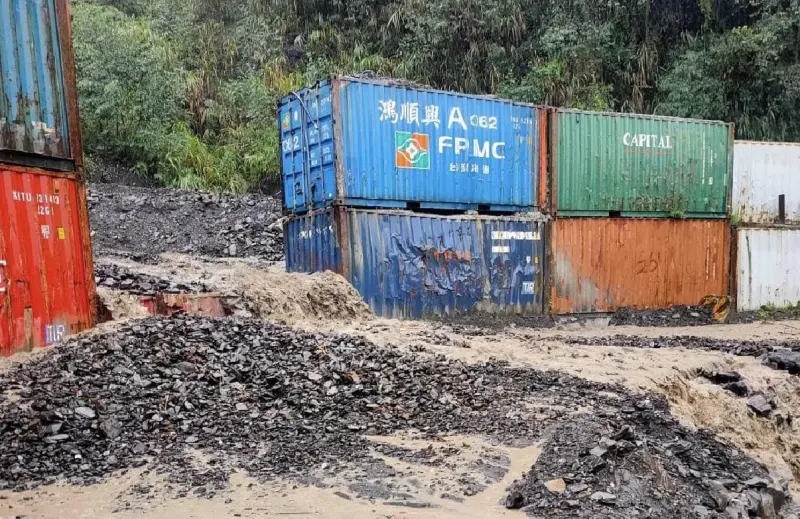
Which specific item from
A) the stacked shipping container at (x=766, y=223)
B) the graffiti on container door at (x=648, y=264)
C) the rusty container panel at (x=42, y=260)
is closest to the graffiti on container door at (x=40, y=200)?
the rusty container panel at (x=42, y=260)

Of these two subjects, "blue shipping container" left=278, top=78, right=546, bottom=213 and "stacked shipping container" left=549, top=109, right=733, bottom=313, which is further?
"stacked shipping container" left=549, top=109, right=733, bottom=313

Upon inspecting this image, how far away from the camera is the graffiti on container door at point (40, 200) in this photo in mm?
7246

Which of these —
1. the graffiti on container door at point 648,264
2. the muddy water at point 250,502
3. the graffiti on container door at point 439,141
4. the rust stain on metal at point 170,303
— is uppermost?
the graffiti on container door at point 439,141

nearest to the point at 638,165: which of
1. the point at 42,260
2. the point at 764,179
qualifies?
the point at 764,179

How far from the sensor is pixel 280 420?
592 cm

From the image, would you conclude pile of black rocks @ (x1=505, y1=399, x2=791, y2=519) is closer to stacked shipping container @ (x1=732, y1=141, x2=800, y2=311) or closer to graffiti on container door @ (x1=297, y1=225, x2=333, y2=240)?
graffiti on container door @ (x1=297, y1=225, x2=333, y2=240)

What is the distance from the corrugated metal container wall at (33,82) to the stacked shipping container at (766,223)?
13606 mm

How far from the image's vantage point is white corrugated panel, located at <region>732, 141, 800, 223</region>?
53.2ft

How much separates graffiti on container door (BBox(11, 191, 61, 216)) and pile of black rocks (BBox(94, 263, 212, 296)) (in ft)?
6.03

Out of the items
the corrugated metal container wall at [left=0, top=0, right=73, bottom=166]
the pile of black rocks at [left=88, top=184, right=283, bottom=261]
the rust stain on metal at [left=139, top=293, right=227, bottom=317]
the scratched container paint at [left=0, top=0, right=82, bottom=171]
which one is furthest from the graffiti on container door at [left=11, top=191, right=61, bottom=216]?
the pile of black rocks at [left=88, top=184, right=283, bottom=261]

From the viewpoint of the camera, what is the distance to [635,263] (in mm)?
14719

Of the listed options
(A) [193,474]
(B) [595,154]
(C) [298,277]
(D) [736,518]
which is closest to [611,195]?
(B) [595,154]

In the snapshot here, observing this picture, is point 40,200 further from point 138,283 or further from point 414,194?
point 414,194

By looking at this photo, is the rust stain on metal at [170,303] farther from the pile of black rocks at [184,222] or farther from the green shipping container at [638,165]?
the pile of black rocks at [184,222]
